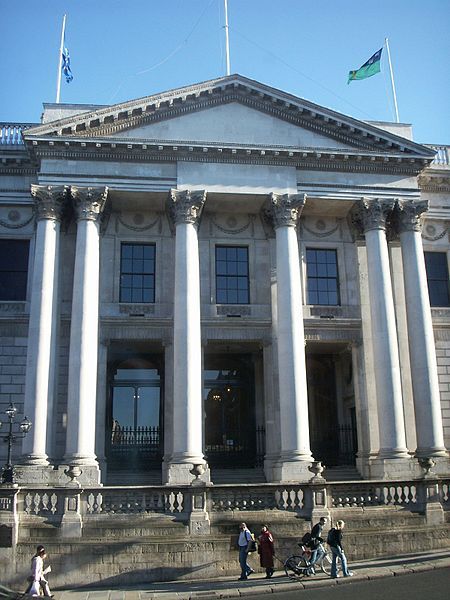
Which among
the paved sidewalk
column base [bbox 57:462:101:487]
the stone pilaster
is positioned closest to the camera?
the paved sidewalk

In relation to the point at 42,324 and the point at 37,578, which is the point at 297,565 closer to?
the point at 37,578

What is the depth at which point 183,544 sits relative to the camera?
19.1 meters

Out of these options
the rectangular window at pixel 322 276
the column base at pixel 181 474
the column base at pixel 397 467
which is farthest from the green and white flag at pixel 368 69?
the column base at pixel 181 474

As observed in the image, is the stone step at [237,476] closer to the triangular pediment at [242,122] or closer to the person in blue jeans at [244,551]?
the person in blue jeans at [244,551]

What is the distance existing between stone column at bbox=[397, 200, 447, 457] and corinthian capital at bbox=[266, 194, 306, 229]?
15.7 feet

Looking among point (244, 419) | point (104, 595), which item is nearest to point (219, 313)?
point (244, 419)

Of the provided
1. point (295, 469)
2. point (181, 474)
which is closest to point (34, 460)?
point (181, 474)

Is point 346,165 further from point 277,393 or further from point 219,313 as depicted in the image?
point 277,393

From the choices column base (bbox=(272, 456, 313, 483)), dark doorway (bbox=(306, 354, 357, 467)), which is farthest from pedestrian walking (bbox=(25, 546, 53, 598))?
dark doorway (bbox=(306, 354, 357, 467))

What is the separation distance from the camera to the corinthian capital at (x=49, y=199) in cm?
2766

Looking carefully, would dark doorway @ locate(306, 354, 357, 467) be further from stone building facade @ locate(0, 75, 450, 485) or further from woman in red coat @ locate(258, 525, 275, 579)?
woman in red coat @ locate(258, 525, 275, 579)

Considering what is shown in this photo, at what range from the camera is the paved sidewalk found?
53.8 ft

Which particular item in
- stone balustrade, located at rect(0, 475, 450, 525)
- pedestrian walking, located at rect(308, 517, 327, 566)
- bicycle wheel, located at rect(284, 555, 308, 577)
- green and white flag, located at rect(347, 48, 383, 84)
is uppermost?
green and white flag, located at rect(347, 48, 383, 84)

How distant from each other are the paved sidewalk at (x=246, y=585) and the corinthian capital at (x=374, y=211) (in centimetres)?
1515
